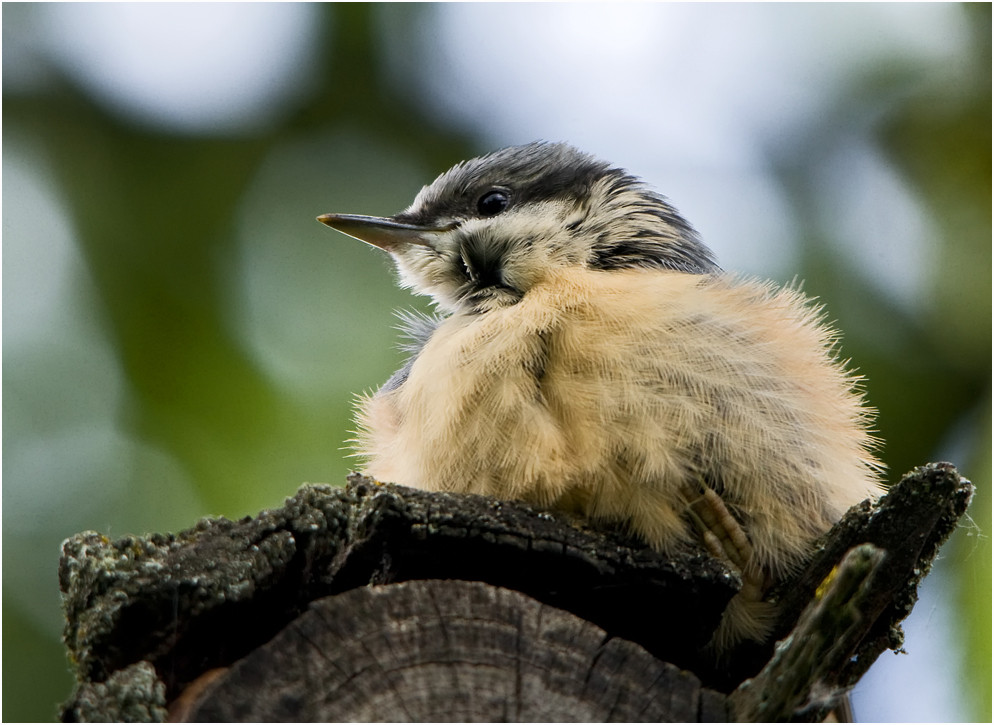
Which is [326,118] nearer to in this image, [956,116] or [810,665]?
[956,116]

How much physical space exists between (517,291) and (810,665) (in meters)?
1.91

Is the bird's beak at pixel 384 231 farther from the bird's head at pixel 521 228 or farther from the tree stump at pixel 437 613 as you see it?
the tree stump at pixel 437 613

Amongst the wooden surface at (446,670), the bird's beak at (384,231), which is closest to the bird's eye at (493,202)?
the bird's beak at (384,231)

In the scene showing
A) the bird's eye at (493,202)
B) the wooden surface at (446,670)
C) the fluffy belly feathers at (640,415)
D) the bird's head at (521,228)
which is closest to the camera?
the wooden surface at (446,670)

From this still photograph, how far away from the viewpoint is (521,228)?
419 cm

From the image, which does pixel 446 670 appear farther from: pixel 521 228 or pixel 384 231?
pixel 384 231

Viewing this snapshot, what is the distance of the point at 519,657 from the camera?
7.39 feet

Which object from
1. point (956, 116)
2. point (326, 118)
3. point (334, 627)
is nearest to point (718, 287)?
point (334, 627)

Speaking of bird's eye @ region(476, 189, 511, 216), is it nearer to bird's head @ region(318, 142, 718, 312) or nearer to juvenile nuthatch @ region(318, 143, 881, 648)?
bird's head @ region(318, 142, 718, 312)

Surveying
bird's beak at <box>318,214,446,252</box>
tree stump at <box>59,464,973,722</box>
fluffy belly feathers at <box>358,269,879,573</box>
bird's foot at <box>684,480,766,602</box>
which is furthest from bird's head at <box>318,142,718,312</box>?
tree stump at <box>59,464,973,722</box>

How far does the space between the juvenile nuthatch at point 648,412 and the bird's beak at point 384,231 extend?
627mm

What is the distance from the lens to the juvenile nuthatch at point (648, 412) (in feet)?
9.78

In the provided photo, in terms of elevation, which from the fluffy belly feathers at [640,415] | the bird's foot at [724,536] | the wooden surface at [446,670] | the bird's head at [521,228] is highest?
the bird's head at [521,228]

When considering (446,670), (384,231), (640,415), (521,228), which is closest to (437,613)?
(446,670)
